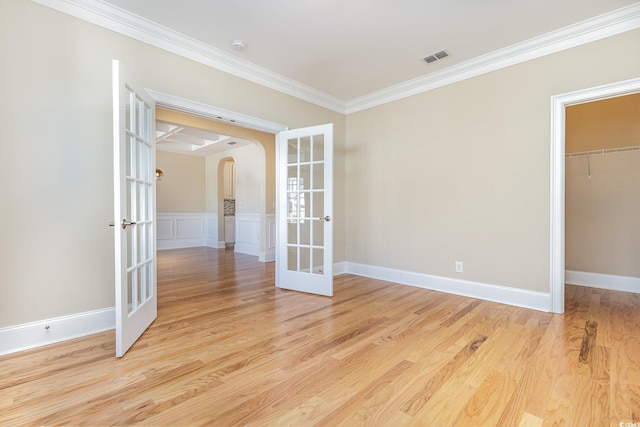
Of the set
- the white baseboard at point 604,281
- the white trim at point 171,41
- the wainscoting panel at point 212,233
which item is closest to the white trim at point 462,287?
the white baseboard at point 604,281

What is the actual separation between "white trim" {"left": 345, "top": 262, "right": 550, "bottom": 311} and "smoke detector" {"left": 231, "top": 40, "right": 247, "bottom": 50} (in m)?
3.25

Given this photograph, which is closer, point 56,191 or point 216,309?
point 56,191

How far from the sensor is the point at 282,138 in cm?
374

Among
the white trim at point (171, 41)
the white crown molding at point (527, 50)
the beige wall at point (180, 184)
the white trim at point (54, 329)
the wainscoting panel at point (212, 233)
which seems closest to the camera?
the white trim at point (54, 329)

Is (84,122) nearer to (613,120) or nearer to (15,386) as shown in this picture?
(15,386)

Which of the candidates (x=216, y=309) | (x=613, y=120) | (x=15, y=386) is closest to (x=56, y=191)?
(x=15, y=386)

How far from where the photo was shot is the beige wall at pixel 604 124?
353 cm

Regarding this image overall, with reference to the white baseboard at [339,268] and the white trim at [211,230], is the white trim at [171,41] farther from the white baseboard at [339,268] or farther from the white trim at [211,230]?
the white trim at [211,230]

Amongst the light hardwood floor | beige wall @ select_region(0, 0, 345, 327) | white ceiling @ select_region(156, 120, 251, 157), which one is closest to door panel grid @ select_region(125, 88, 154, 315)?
beige wall @ select_region(0, 0, 345, 327)

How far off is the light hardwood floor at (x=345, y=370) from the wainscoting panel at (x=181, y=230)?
5.11 m

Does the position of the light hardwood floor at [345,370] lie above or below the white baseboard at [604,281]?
below

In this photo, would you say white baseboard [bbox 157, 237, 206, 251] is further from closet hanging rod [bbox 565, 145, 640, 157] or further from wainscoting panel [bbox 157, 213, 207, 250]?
closet hanging rod [bbox 565, 145, 640, 157]

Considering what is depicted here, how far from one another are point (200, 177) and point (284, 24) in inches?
253

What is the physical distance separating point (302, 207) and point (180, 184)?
5496 millimetres
